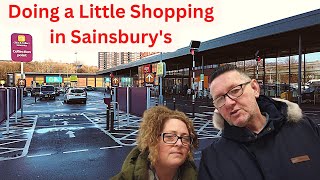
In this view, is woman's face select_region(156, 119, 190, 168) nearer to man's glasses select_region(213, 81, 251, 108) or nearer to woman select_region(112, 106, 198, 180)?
woman select_region(112, 106, 198, 180)

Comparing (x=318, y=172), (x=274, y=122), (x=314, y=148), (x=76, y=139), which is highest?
(x=274, y=122)

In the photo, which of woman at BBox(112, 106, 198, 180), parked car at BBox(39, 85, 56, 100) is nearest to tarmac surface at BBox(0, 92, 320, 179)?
woman at BBox(112, 106, 198, 180)

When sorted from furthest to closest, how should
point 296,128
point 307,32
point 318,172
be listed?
point 307,32 → point 296,128 → point 318,172

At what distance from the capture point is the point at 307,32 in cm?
1788

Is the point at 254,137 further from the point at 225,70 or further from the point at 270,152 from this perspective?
the point at 225,70

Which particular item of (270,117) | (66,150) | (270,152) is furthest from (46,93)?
(270,152)

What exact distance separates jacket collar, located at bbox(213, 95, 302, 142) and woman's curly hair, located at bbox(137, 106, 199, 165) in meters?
0.20

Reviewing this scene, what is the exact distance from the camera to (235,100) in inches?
73.2

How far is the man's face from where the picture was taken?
6.06ft

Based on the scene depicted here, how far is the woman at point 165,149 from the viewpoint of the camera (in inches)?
75.9

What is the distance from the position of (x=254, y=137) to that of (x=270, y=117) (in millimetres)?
196

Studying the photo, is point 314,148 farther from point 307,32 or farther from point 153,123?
point 307,32

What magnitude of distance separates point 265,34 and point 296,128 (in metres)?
17.7

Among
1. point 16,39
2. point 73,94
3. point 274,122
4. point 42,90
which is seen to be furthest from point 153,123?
point 42,90
